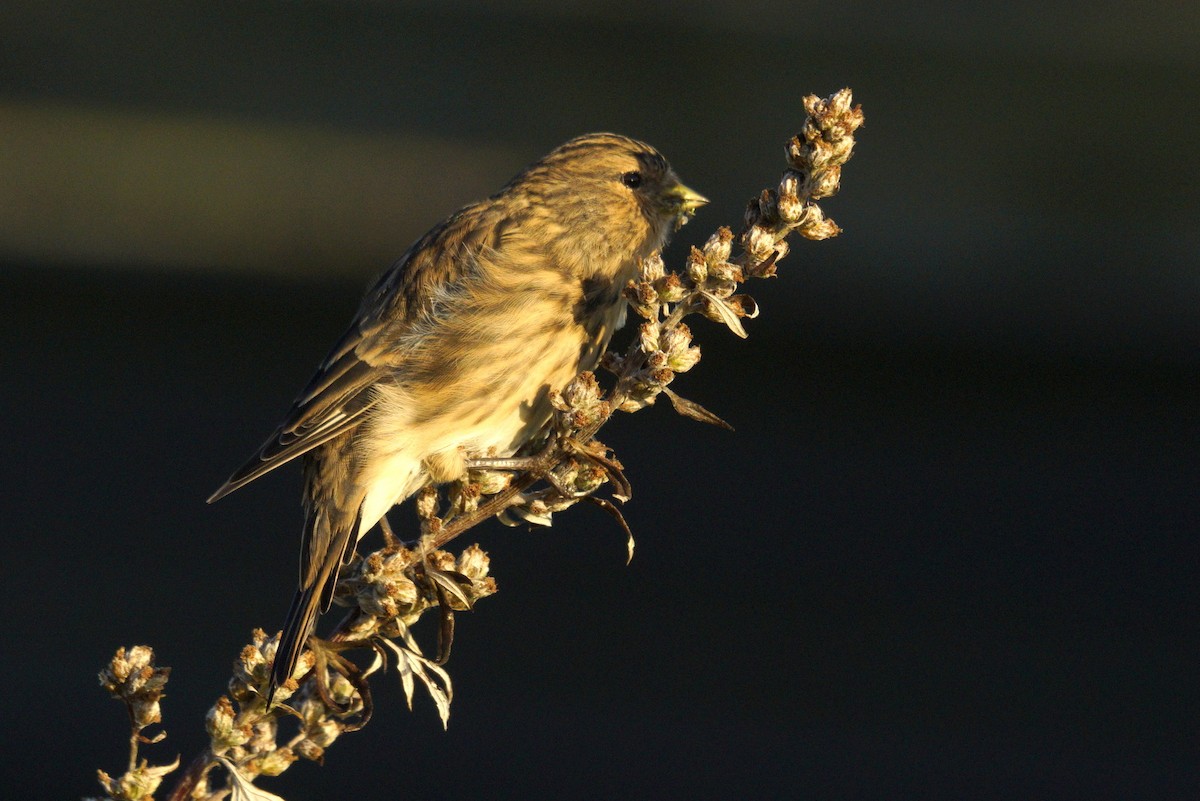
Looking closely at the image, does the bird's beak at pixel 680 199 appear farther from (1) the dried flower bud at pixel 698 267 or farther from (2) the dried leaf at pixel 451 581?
(2) the dried leaf at pixel 451 581

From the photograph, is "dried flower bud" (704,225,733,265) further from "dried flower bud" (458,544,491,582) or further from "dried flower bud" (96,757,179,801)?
"dried flower bud" (96,757,179,801)

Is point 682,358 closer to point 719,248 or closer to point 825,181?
point 719,248

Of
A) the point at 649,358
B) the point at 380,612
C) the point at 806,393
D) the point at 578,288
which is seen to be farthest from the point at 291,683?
the point at 806,393

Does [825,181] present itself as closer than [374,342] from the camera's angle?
Yes

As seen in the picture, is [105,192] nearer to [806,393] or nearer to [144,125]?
[144,125]

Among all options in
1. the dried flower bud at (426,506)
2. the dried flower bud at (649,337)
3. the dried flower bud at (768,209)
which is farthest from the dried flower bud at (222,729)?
the dried flower bud at (768,209)

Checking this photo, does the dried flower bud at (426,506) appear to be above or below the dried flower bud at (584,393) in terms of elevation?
below

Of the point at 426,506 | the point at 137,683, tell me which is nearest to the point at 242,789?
the point at 137,683
